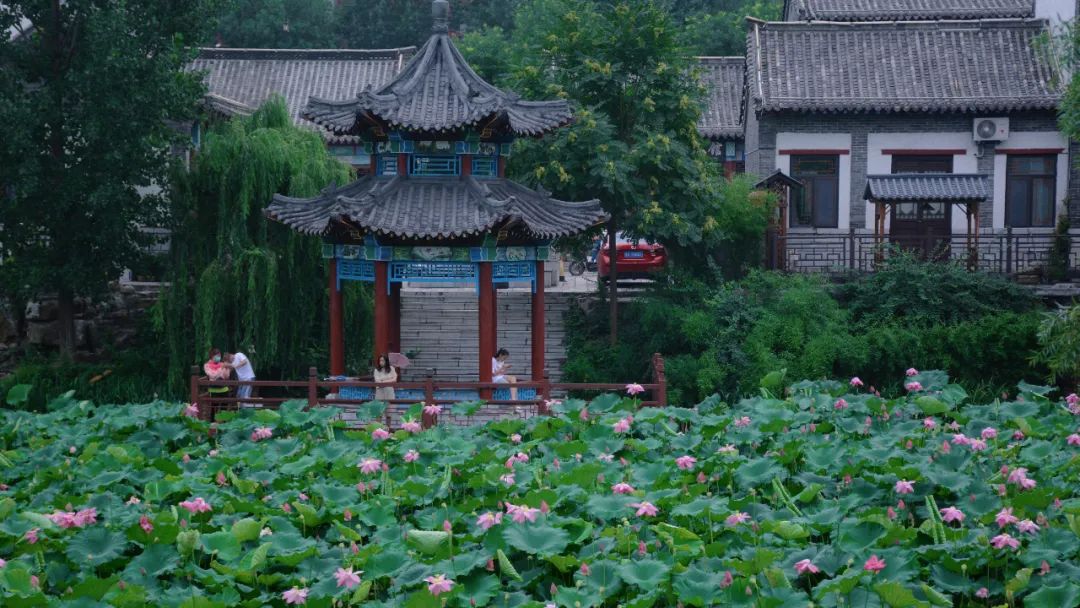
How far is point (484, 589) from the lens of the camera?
741 centimetres

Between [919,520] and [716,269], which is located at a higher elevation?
[716,269]

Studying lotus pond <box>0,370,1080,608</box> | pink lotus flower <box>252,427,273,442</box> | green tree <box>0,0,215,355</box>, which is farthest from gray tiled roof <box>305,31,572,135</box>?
pink lotus flower <box>252,427,273,442</box>

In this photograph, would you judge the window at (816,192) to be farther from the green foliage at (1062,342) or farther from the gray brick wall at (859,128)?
the green foliage at (1062,342)

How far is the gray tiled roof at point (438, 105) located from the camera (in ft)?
52.6

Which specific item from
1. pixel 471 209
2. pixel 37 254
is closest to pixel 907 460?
pixel 471 209

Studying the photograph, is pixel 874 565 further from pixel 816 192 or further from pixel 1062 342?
pixel 816 192

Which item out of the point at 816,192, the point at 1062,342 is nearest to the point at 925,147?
the point at 816,192

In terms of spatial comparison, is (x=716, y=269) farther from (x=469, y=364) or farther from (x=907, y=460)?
(x=907, y=460)

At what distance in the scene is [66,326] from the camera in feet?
65.3

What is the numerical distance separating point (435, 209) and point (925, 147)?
10493 millimetres

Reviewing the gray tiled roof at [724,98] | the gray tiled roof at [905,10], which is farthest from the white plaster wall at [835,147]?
the gray tiled roof at [724,98]

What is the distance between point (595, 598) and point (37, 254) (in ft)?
47.1

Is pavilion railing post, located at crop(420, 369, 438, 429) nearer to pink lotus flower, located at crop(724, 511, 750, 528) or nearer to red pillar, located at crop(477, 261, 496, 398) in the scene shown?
red pillar, located at crop(477, 261, 496, 398)

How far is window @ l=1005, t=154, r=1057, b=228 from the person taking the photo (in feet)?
75.1
